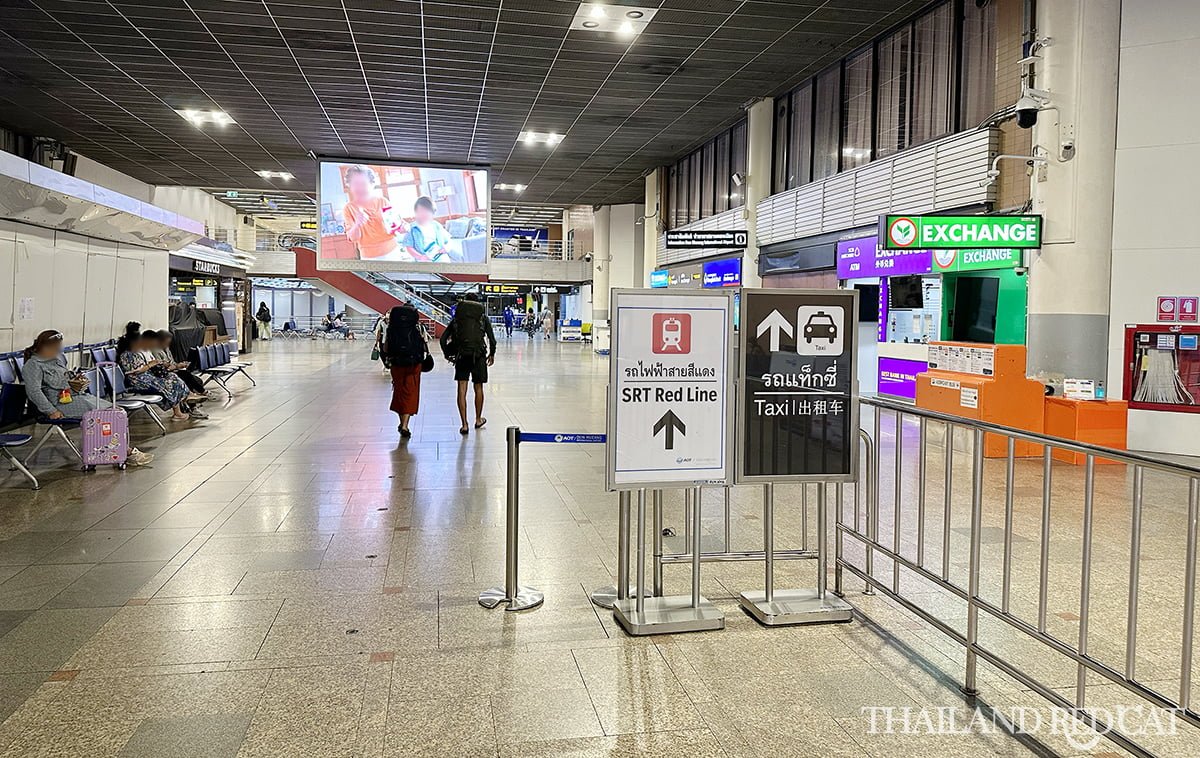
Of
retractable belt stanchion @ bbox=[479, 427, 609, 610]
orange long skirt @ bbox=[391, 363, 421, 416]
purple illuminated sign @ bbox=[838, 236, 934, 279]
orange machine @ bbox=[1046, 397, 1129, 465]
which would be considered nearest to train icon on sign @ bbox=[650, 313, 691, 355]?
retractable belt stanchion @ bbox=[479, 427, 609, 610]

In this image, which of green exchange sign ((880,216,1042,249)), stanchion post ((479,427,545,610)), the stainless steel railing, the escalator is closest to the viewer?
the stainless steel railing

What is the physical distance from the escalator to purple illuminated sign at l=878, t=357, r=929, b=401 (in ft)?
91.5

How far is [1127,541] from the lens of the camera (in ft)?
19.0

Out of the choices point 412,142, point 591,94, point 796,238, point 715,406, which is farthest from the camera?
point 412,142

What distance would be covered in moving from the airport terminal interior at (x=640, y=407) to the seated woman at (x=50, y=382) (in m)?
0.16

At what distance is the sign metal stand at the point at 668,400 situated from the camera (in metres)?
4.08

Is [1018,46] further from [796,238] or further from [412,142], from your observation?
[412,142]

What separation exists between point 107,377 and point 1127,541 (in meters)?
10.0

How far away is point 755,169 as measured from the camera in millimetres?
16562

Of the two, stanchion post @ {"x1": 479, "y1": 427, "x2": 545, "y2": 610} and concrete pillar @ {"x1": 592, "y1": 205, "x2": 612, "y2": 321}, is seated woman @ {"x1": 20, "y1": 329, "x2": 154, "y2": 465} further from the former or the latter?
concrete pillar @ {"x1": 592, "y1": 205, "x2": 612, "y2": 321}

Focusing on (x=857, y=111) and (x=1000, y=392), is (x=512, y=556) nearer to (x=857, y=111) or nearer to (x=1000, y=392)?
(x=1000, y=392)

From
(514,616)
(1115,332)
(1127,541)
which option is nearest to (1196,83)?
(1115,332)

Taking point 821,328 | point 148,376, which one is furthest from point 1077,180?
point 148,376

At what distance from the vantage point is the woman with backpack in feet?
34.3
